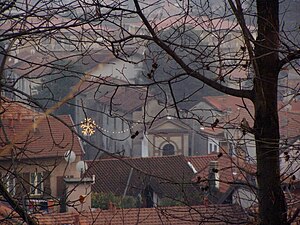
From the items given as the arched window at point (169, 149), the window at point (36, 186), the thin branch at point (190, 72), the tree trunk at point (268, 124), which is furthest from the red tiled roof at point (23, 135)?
the arched window at point (169, 149)

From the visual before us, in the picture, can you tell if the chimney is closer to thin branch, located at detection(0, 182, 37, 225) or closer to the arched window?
thin branch, located at detection(0, 182, 37, 225)

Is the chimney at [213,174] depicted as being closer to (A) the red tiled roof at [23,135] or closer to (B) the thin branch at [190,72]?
(B) the thin branch at [190,72]

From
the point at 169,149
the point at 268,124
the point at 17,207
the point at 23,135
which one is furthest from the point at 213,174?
the point at 169,149

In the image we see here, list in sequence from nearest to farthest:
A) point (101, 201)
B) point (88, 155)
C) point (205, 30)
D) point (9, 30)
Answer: point (9, 30) → point (205, 30) → point (101, 201) → point (88, 155)

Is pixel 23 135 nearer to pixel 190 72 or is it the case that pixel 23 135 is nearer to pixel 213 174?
pixel 213 174

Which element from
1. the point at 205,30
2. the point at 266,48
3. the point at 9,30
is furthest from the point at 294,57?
the point at 9,30

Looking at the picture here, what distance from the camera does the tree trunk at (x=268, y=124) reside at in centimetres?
294

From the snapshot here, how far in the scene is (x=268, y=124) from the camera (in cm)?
298

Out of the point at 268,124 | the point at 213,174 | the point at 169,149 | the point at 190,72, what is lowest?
the point at 213,174

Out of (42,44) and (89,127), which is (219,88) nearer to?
(89,127)

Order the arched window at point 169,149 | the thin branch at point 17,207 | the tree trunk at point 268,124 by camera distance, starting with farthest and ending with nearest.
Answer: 1. the arched window at point 169,149
2. the tree trunk at point 268,124
3. the thin branch at point 17,207

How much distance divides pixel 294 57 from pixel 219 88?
36 centimetres

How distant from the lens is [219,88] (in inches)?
120

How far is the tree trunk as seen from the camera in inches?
116
